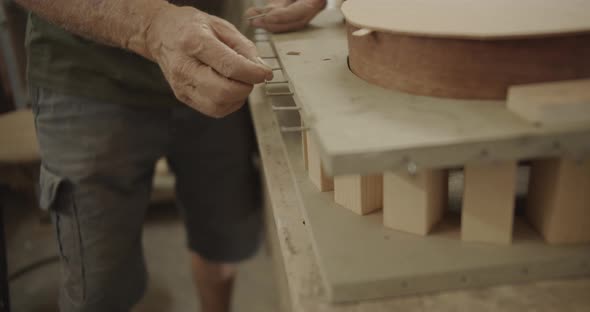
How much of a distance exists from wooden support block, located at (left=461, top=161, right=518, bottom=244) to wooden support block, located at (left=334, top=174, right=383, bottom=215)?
15cm

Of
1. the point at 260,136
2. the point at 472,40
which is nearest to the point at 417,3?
the point at 472,40

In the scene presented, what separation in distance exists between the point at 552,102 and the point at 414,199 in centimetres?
24

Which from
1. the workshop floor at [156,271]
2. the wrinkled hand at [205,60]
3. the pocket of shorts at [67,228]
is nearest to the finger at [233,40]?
the wrinkled hand at [205,60]

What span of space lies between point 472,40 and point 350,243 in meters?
0.36

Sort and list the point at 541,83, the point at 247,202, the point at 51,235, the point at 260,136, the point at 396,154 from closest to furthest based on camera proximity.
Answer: the point at 396,154
the point at 541,83
the point at 260,136
the point at 247,202
the point at 51,235

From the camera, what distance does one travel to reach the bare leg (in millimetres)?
1914

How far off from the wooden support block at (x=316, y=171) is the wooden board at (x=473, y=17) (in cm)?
24

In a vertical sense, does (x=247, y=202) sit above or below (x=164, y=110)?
below

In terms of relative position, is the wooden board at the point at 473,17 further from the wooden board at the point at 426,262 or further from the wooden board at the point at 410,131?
the wooden board at the point at 426,262

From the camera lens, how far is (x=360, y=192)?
2.85 ft

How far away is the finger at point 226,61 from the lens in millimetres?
880

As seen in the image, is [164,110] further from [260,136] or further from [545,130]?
Answer: [545,130]

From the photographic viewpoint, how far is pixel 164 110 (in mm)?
1436

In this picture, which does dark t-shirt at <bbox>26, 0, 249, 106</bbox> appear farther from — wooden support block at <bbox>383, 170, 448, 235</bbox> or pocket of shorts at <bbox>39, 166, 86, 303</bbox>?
wooden support block at <bbox>383, 170, 448, 235</bbox>
